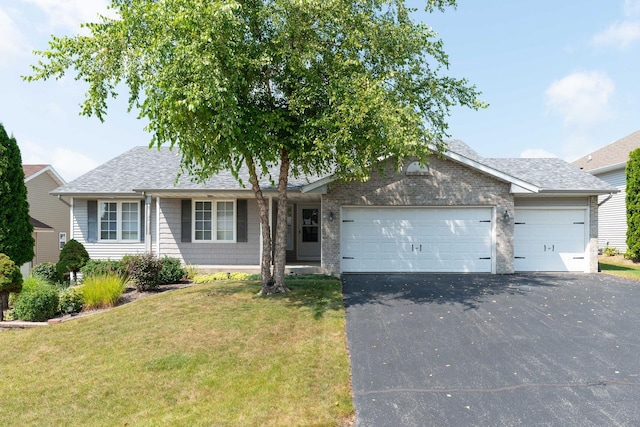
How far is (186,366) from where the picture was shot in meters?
5.61

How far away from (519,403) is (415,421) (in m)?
1.33

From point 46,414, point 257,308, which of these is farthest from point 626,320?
point 46,414

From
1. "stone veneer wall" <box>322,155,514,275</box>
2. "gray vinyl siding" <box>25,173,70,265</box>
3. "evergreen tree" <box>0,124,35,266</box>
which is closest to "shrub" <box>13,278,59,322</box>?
"evergreen tree" <box>0,124,35,266</box>

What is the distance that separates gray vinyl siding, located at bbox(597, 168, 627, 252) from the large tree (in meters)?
15.2

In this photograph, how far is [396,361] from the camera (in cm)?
565

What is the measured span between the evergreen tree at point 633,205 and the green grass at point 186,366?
14.8 metres

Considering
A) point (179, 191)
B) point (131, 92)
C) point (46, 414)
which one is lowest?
point (46, 414)

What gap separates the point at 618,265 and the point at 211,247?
1634cm

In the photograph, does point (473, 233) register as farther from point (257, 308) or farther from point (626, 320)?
point (257, 308)

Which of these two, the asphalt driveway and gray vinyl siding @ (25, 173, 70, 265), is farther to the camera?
gray vinyl siding @ (25, 173, 70, 265)

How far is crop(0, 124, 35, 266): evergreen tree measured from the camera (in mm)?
10070

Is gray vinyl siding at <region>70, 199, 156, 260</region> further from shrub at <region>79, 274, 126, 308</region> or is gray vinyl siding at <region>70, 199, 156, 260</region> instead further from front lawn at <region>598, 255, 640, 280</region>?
front lawn at <region>598, 255, 640, 280</region>

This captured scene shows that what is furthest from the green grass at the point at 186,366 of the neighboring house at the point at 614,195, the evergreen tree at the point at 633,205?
the neighboring house at the point at 614,195

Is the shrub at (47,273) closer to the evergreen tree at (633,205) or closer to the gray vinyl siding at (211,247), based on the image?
the gray vinyl siding at (211,247)
